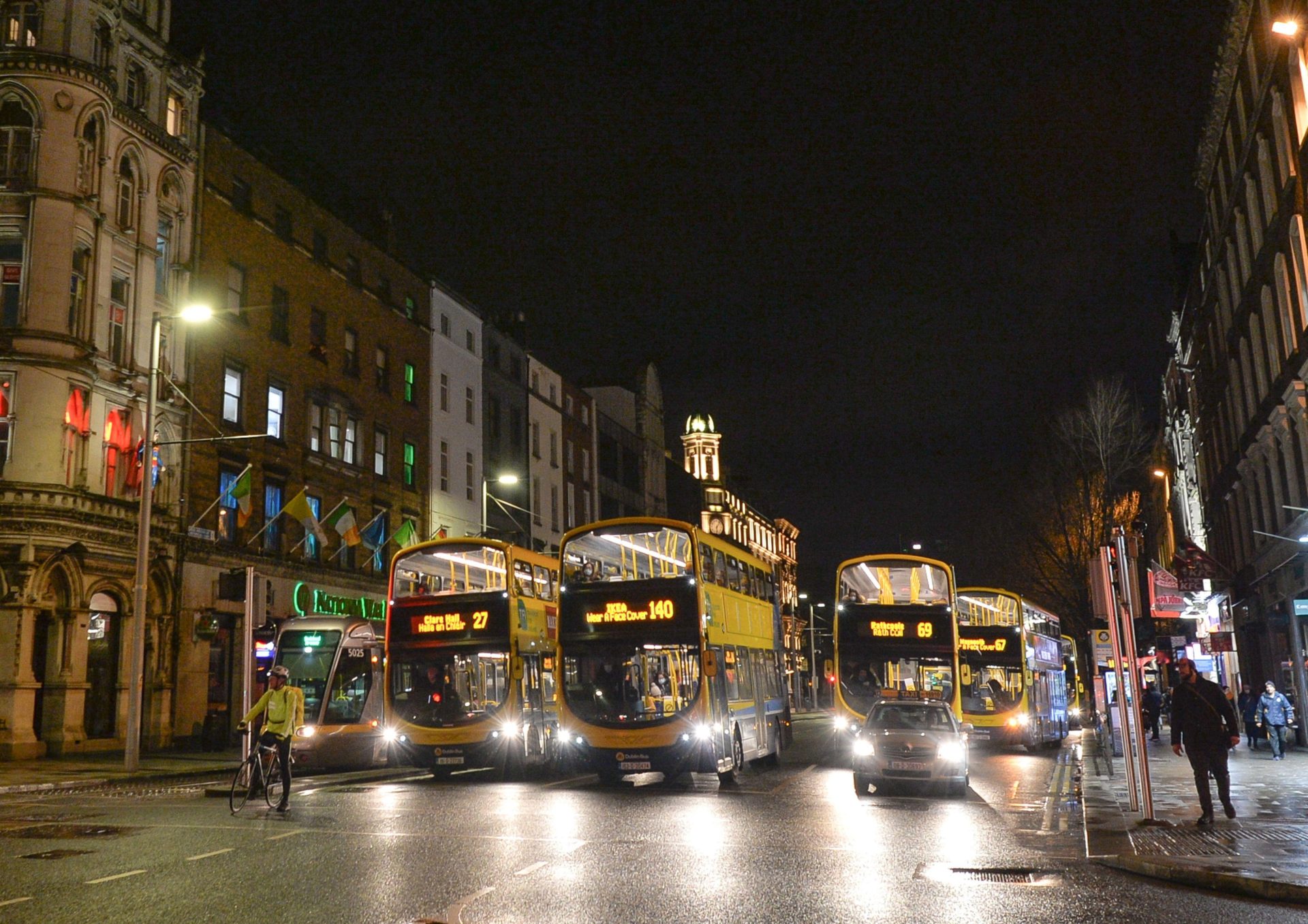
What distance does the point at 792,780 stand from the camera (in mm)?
22312

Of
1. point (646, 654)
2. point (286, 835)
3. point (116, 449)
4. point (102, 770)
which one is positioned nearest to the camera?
point (286, 835)

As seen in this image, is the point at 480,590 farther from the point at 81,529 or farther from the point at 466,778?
the point at 81,529

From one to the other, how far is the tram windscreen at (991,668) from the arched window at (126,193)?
24.1m

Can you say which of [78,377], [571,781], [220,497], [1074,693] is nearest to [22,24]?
[78,377]

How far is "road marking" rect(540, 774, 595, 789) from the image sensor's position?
22109 millimetres

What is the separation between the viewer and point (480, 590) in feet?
77.2

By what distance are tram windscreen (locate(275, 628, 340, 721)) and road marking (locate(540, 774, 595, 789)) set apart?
5970 millimetres

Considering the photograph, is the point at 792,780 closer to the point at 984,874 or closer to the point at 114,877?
the point at 984,874

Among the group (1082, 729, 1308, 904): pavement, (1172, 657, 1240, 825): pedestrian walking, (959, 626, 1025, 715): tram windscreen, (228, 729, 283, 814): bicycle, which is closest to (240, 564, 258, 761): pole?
(228, 729, 283, 814): bicycle

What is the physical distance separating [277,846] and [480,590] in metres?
11.0

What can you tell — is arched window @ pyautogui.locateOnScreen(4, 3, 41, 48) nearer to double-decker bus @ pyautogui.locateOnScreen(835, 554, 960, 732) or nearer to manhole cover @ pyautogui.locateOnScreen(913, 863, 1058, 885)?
double-decker bus @ pyautogui.locateOnScreen(835, 554, 960, 732)

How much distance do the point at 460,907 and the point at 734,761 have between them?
12.9m

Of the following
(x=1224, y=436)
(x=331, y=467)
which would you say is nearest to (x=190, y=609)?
(x=331, y=467)

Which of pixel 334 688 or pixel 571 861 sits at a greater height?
pixel 334 688
